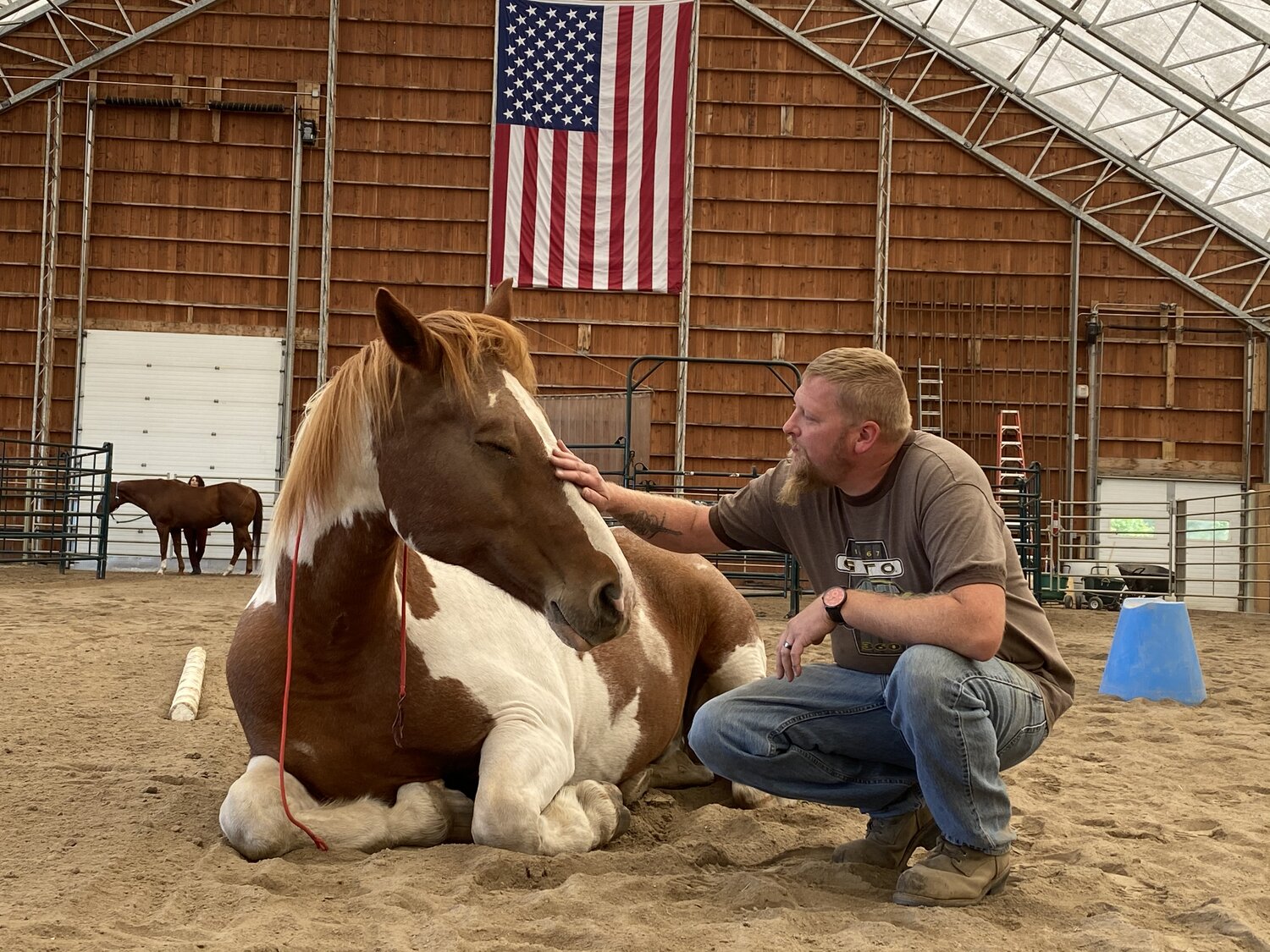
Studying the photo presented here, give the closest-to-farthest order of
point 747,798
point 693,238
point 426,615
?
point 426,615, point 747,798, point 693,238

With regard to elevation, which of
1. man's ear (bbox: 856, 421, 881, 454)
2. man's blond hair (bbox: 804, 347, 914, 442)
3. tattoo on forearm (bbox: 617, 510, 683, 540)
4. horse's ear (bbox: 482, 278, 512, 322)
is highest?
horse's ear (bbox: 482, 278, 512, 322)

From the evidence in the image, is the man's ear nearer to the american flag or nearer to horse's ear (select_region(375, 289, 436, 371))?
horse's ear (select_region(375, 289, 436, 371))

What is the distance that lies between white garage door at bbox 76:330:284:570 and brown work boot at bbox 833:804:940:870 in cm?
1523

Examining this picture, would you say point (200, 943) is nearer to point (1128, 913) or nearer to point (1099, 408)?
point (1128, 913)

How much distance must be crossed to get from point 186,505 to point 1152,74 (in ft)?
46.8

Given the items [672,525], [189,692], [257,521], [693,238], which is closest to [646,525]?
[672,525]

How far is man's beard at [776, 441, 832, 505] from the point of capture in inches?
94.7

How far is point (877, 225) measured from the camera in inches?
681

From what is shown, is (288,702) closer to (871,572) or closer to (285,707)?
(285,707)

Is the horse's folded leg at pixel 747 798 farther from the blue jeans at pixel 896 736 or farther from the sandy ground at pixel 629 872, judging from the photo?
the blue jeans at pixel 896 736

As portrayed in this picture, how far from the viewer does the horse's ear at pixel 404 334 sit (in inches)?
Result: 80.1

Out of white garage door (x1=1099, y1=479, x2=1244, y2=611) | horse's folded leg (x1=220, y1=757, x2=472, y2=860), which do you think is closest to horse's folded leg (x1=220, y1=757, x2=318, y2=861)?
horse's folded leg (x1=220, y1=757, x2=472, y2=860)

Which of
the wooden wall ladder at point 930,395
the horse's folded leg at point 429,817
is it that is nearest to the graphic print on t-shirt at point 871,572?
the horse's folded leg at point 429,817

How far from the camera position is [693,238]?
1722cm
